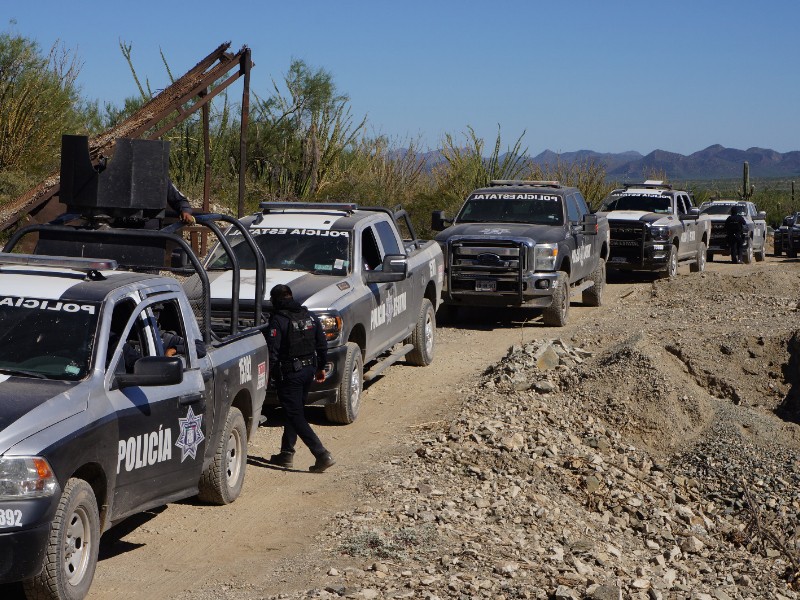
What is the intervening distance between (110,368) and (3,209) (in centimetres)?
1196

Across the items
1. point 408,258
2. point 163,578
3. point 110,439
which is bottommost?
point 163,578

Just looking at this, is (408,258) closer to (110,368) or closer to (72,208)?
(72,208)

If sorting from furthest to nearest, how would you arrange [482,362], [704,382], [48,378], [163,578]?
1. [482,362]
2. [704,382]
3. [163,578]
4. [48,378]

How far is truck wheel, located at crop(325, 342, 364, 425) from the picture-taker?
1048 centimetres

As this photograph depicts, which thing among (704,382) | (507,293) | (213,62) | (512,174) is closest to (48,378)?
(704,382)

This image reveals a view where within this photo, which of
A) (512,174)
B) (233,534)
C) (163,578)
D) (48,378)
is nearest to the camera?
(48,378)

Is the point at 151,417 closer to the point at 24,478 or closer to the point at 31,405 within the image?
the point at 31,405

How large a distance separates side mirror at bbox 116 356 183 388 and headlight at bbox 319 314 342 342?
412 centimetres

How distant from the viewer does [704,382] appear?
41.6ft

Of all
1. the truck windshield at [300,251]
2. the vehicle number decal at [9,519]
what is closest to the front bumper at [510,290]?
the truck windshield at [300,251]

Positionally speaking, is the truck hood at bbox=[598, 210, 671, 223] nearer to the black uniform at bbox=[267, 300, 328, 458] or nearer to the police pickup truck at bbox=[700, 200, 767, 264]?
the police pickup truck at bbox=[700, 200, 767, 264]

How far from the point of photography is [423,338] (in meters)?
13.6

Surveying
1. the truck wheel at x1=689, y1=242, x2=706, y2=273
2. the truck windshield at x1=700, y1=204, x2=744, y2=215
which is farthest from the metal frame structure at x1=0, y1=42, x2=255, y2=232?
the truck windshield at x1=700, y1=204, x2=744, y2=215

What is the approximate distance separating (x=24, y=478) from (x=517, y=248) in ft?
39.5
